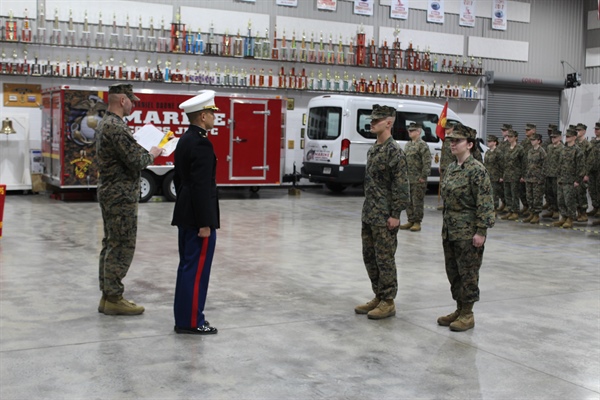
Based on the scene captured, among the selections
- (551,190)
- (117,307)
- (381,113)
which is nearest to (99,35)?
(551,190)

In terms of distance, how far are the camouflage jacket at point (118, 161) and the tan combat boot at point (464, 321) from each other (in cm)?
289

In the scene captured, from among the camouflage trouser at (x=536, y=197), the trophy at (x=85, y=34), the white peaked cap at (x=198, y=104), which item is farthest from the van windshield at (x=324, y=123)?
the white peaked cap at (x=198, y=104)

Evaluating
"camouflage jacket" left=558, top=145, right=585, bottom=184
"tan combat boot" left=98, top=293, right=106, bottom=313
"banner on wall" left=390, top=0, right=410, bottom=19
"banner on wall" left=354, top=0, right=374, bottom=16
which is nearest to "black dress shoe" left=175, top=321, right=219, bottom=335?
"tan combat boot" left=98, top=293, right=106, bottom=313

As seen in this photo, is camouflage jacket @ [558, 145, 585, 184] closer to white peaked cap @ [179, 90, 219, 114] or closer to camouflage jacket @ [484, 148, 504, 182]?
camouflage jacket @ [484, 148, 504, 182]

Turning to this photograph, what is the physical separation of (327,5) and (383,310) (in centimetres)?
1619

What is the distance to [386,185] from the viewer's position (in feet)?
21.1

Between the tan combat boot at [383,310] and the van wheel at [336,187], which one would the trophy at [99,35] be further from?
the tan combat boot at [383,310]

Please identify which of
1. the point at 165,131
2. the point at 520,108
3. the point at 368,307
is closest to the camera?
the point at 368,307

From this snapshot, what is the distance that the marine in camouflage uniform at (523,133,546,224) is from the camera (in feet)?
47.1

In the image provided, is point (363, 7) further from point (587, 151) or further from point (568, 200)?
point (568, 200)

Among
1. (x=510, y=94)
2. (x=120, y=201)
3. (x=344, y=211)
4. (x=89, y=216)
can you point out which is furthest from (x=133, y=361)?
(x=510, y=94)

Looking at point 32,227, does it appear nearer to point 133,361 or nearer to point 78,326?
point 78,326

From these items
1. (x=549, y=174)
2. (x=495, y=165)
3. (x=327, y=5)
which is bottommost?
(x=549, y=174)

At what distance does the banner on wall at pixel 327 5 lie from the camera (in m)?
21.1
